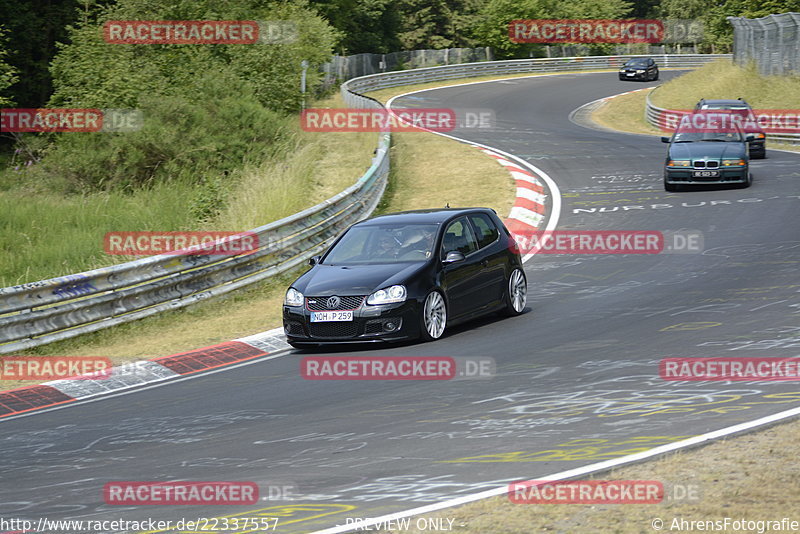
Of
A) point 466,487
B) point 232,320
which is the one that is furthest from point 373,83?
point 466,487

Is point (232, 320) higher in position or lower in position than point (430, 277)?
lower

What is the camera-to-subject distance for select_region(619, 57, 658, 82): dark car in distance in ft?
205

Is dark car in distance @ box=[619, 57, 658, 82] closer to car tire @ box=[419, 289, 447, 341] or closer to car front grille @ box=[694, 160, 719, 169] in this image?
car front grille @ box=[694, 160, 719, 169]

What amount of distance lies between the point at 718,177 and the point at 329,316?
46.3ft

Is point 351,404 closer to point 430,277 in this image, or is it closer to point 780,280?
point 430,277

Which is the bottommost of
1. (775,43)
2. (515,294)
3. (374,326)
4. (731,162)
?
(515,294)

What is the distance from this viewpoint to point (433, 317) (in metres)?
11.9

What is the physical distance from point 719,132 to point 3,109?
33832mm

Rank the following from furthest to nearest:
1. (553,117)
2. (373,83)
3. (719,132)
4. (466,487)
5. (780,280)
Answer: (373,83) < (553,117) < (719,132) < (780,280) < (466,487)

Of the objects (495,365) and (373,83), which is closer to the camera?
(495,365)

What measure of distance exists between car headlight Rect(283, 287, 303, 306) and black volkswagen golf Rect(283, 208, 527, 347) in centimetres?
1

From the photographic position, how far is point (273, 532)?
576 centimetres
